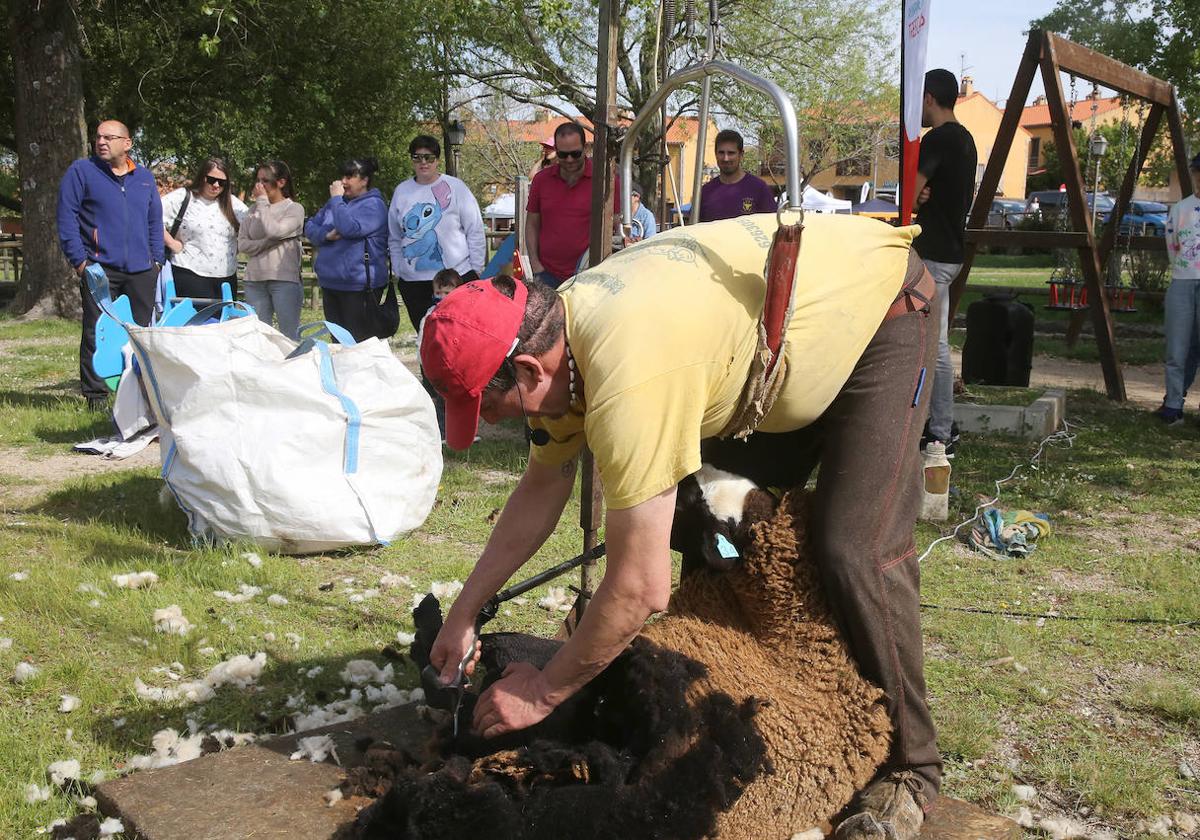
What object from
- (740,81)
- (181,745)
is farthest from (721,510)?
(181,745)

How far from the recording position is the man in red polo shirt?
6.77 metres

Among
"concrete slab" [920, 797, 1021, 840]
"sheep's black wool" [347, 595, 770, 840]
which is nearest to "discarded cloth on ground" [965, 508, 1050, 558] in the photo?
"concrete slab" [920, 797, 1021, 840]

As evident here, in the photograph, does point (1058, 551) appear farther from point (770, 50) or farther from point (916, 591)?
point (770, 50)

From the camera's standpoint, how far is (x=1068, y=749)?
319 cm

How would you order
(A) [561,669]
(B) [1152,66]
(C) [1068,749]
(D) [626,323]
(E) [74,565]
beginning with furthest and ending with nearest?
(B) [1152,66], (E) [74,565], (C) [1068,749], (A) [561,669], (D) [626,323]

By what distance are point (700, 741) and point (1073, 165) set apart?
7.83 metres

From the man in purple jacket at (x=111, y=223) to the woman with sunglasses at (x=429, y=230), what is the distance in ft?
6.14

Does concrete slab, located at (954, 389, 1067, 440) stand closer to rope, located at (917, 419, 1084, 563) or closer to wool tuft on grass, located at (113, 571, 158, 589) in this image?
rope, located at (917, 419, 1084, 563)

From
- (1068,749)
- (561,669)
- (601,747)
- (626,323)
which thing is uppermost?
(626,323)

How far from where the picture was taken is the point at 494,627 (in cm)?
396

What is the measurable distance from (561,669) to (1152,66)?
23.7m

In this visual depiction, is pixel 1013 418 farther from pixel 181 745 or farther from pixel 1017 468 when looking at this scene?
pixel 181 745

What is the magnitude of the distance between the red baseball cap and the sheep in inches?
31.2

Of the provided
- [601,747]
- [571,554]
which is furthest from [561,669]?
[571,554]
